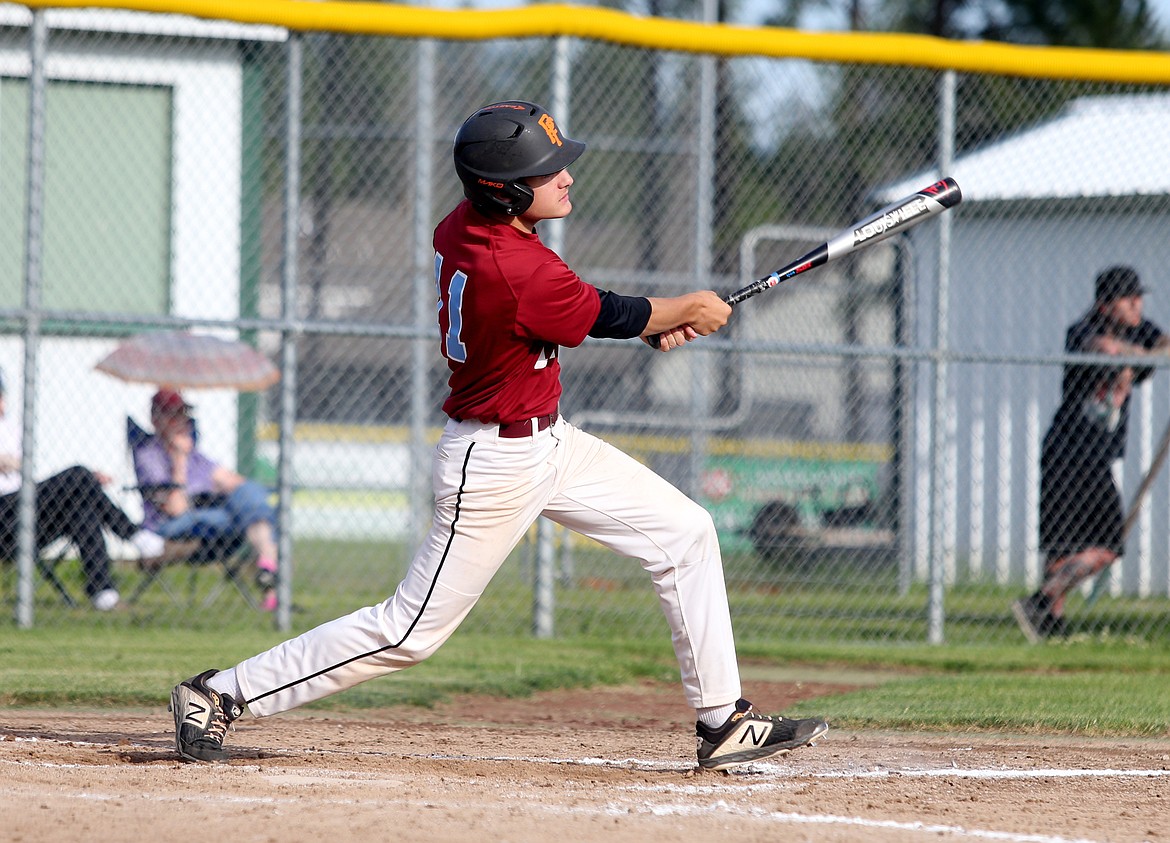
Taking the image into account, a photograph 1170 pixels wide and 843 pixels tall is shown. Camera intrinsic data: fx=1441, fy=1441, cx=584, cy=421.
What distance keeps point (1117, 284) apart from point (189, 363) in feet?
16.8

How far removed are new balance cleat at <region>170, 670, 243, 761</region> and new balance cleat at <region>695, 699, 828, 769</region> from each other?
141 cm

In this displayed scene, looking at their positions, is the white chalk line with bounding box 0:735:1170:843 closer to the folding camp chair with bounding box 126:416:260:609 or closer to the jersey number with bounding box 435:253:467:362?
the jersey number with bounding box 435:253:467:362

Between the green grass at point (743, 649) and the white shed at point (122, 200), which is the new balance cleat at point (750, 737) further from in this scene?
the white shed at point (122, 200)

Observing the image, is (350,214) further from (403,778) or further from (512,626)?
(403,778)

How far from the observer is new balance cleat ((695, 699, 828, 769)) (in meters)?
4.29

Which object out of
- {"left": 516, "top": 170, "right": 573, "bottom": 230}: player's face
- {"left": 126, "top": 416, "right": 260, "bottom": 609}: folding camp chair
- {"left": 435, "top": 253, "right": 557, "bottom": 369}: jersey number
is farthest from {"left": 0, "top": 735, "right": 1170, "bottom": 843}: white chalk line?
{"left": 126, "top": 416, "right": 260, "bottom": 609}: folding camp chair

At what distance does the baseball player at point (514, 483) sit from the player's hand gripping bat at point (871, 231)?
0.48 metres

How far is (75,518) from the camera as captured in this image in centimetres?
776

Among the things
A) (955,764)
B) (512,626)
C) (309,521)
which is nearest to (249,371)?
Result: (512,626)

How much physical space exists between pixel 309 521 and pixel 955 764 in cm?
686

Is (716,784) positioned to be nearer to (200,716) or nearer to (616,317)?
(616,317)

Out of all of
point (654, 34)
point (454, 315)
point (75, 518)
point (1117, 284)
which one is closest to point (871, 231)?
point (454, 315)

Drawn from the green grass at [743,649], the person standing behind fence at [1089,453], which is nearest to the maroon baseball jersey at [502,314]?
the green grass at [743,649]

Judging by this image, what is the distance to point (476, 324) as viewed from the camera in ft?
13.1
